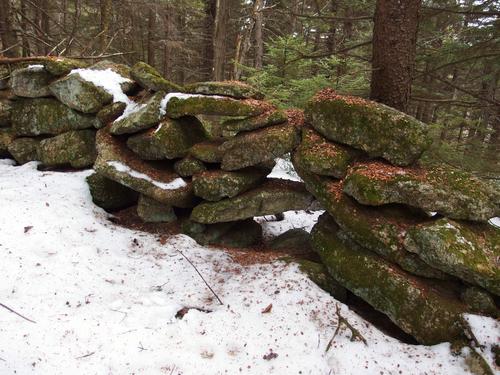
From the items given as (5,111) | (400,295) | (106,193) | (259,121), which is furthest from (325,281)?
(5,111)

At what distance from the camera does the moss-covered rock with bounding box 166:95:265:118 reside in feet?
20.5

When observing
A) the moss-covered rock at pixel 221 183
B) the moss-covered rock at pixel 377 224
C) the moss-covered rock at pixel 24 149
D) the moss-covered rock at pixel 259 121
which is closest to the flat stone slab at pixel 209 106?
the moss-covered rock at pixel 259 121

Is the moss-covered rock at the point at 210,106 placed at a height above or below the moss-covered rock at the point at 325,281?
above

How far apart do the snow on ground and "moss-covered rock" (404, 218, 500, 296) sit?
0.95 meters

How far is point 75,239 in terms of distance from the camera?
5.57 meters

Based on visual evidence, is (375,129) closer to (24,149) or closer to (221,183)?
(221,183)

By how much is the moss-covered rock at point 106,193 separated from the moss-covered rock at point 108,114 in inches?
44.9

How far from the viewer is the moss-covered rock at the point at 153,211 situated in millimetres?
6824

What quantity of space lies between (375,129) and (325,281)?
2.41m

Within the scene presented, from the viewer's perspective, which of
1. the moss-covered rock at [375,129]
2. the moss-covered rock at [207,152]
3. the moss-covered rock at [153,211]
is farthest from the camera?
the moss-covered rock at [153,211]

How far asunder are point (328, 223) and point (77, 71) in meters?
6.39

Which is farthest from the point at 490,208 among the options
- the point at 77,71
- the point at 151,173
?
the point at 77,71

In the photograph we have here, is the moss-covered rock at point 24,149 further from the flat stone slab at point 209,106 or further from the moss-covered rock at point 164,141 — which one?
the flat stone slab at point 209,106

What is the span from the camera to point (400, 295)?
14.4 feet
